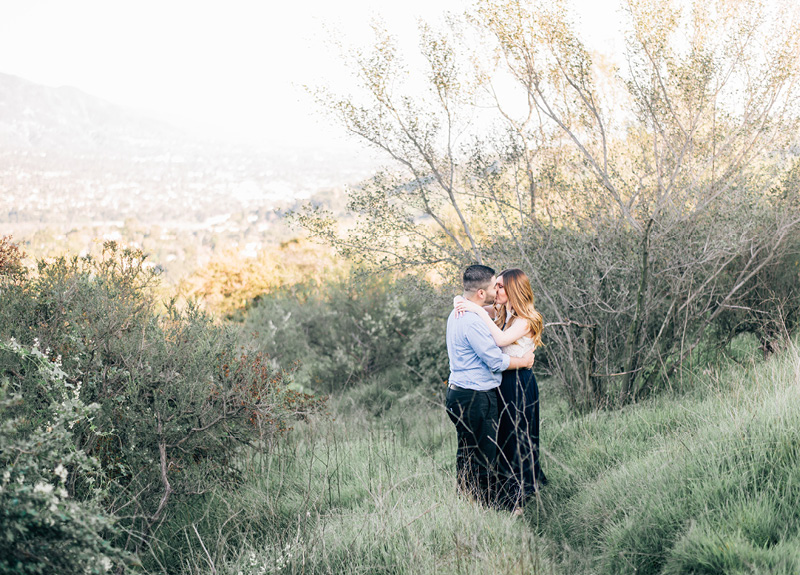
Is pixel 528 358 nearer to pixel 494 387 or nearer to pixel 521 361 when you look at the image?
pixel 521 361

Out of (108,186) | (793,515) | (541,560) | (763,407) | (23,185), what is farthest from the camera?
(108,186)

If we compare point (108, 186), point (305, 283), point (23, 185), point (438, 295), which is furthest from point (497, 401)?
point (108, 186)

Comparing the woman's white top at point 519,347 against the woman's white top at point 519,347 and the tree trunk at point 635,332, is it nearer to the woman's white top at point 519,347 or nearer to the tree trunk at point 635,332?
the woman's white top at point 519,347

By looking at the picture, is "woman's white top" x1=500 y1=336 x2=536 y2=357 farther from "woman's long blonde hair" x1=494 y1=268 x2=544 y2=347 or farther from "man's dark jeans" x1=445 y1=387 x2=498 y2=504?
"man's dark jeans" x1=445 y1=387 x2=498 y2=504

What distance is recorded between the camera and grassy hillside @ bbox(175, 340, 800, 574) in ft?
10.0

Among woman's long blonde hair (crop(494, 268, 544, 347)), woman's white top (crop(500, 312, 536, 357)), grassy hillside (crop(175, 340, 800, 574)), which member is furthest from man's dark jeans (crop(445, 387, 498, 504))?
woman's long blonde hair (crop(494, 268, 544, 347))

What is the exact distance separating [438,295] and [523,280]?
10.1 ft

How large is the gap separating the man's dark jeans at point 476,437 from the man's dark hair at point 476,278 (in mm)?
742

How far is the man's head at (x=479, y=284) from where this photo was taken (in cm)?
443

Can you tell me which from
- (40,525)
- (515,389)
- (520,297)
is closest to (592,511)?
(515,389)

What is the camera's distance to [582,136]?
23.3 ft

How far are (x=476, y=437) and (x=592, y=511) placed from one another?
96cm

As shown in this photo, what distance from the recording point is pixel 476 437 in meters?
4.48

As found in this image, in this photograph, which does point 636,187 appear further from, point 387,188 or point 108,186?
point 108,186
